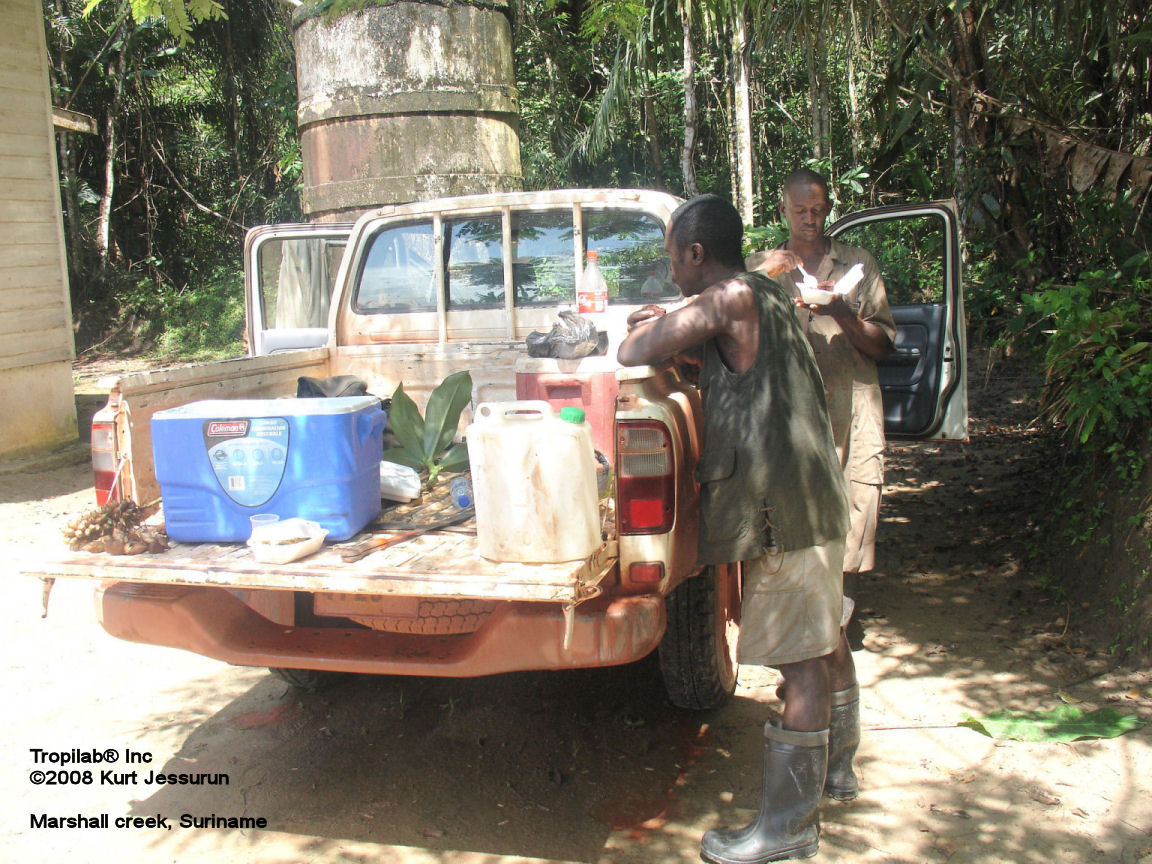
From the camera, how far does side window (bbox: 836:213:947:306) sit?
9797 millimetres

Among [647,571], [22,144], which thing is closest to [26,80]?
[22,144]

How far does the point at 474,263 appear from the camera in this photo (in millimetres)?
4547

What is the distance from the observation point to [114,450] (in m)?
3.14

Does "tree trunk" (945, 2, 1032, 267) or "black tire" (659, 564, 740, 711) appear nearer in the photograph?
"black tire" (659, 564, 740, 711)

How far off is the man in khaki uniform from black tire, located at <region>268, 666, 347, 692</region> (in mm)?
2233

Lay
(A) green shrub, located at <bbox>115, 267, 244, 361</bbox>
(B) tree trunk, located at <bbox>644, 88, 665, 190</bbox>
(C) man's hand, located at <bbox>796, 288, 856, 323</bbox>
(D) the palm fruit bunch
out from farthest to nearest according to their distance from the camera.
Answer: (A) green shrub, located at <bbox>115, 267, 244, 361</bbox>, (B) tree trunk, located at <bbox>644, 88, 665, 190</bbox>, (C) man's hand, located at <bbox>796, 288, 856, 323</bbox>, (D) the palm fruit bunch

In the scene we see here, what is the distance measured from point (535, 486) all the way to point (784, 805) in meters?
1.12

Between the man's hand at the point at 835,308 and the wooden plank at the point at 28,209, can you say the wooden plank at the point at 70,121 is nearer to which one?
the wooden plank at the point at 28,209

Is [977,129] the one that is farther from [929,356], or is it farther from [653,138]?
[653,138]

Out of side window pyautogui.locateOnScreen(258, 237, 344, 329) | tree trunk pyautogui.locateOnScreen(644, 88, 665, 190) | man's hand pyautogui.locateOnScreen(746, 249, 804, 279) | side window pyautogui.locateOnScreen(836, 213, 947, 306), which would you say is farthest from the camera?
tree trunk pyautogui.locateOnScreen(644, 88, 665, 190)

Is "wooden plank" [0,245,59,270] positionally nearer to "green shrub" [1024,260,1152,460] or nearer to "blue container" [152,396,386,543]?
"blue container" [152,396,386,543]

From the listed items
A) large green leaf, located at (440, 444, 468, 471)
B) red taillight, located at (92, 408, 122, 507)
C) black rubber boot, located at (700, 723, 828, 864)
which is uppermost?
red taillight, located at (92, 408, 122, 507)

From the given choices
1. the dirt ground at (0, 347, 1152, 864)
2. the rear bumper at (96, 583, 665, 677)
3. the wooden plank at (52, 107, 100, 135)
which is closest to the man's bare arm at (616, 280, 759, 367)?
the rear bumper at (96, 583, 665, 677)

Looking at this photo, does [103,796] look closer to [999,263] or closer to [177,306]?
[999,263]
